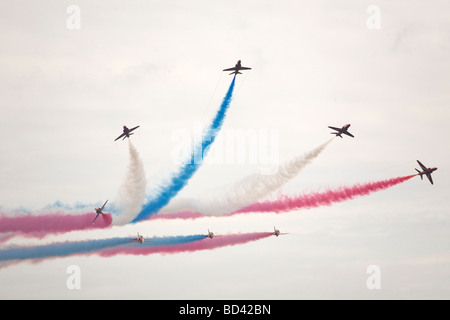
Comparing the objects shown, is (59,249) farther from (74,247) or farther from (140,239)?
(140,239)

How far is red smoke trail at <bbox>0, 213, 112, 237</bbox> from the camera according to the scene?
79000 millimetres

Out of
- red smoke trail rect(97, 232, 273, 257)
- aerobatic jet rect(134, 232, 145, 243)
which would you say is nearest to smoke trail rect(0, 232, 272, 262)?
red smoke trail rect(97, 232, 273, 257)

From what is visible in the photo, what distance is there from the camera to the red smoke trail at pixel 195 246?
80.0 meters

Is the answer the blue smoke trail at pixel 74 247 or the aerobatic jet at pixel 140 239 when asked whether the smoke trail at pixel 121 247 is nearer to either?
the blue smoke trail at pixel 74 247

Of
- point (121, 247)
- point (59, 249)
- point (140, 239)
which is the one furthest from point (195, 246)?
point (59, 249)

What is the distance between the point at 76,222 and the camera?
81.6 metres

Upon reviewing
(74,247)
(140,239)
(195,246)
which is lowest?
(195,246)

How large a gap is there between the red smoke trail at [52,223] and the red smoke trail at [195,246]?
4120 millimetres

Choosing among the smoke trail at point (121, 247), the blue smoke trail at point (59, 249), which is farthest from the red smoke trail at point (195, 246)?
the blue smoke trail at point (59, 249)

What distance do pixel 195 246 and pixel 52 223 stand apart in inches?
823

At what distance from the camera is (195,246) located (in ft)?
271

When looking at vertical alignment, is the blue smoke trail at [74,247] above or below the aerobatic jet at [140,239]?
below
